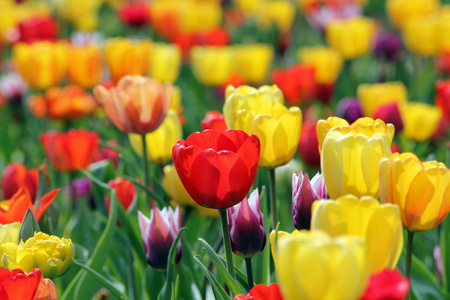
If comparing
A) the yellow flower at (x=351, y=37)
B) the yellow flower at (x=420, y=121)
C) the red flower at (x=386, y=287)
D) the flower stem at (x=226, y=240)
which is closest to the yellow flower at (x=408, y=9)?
the yellow flower at (x=351, y=37)

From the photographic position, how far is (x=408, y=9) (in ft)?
14.2

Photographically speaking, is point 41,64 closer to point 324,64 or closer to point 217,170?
point 324,64

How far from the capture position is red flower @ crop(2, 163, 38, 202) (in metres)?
1.70

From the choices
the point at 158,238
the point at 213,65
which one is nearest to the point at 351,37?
the point at 213,65

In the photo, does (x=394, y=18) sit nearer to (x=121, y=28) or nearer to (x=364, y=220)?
(x=121, y=28)

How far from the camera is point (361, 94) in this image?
2529 mm

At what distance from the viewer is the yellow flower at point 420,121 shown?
2.33 m

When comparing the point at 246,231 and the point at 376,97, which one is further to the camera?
the point at 376,97

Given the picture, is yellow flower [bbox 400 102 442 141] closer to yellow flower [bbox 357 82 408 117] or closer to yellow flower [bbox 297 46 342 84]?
yellow flower [bbox 357 82 408 117]

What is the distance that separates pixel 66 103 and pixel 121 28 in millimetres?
2626

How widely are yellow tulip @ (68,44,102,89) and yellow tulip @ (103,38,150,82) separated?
0.47 feet

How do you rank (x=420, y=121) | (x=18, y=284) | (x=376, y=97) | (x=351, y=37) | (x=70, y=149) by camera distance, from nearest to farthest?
1. (x=18, y=284)
2. (x=70, y=149)
3. (x=420, y=121)
4. (x=376, y=97)
5. (x=351, y=37)

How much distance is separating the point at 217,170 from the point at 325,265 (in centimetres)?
37

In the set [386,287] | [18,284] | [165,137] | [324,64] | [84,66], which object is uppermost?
[386,287]
